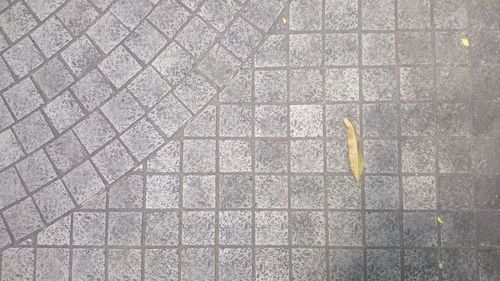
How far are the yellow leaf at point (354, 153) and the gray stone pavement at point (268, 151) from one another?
1.9 inches

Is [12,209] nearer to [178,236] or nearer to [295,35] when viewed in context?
[178,236]

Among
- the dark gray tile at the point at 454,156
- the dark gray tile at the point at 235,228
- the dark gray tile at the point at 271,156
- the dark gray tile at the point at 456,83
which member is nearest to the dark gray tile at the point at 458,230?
the dark gray tile at the point at 454,156

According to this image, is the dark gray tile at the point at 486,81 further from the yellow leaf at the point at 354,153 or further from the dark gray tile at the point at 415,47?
the yellow leaf at the point at 354,153

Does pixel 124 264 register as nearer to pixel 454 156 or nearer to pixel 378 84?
pixel 378 84

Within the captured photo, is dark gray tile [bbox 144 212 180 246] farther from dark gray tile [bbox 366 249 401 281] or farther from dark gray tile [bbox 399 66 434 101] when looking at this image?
dark gray tile [bbox 399 66 434 101]

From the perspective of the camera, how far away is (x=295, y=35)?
3.51 metres

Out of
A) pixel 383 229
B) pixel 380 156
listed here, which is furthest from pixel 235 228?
pixel 380 156

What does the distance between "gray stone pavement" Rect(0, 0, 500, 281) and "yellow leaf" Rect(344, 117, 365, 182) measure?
0.15 ft

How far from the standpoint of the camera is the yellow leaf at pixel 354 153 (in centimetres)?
334

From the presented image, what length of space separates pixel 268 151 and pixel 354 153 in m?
0.57

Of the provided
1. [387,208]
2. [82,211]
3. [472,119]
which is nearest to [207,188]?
[82,211]

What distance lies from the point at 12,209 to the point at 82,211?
479 millimetres

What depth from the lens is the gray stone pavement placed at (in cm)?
332

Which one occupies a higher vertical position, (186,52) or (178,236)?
(186,52)
